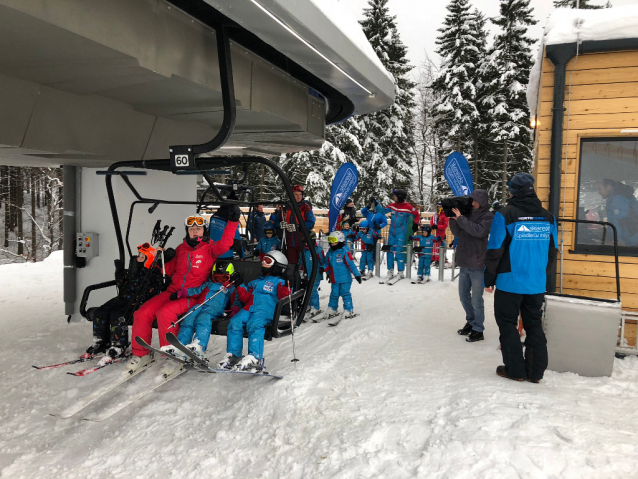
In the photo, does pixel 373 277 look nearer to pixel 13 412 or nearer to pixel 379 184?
pixel 13 412

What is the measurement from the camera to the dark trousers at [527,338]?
374 cm

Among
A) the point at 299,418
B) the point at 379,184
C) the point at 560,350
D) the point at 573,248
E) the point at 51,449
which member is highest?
the point at 379,184

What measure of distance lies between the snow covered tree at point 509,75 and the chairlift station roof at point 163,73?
1830cm

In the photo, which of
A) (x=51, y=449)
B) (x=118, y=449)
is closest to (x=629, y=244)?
(x=118, y=449)

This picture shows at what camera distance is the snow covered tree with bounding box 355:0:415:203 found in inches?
856

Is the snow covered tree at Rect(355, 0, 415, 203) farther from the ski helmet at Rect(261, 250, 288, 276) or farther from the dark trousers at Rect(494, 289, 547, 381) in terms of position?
the dark trousers at Rect(494, 289, 547, 381)

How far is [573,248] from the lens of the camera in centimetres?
471

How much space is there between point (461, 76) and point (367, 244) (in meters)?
16.5

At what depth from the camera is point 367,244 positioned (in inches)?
398

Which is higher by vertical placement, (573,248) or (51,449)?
(573,248)

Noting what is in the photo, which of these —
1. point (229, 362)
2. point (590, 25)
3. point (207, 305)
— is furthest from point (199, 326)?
point (590, 25)

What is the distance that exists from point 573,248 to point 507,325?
1570mm

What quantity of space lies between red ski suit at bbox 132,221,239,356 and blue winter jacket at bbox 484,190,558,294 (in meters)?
2.64

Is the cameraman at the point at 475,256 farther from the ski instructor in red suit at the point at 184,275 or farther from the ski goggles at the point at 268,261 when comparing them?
the ski instructor in red suit at the point at 184,275
